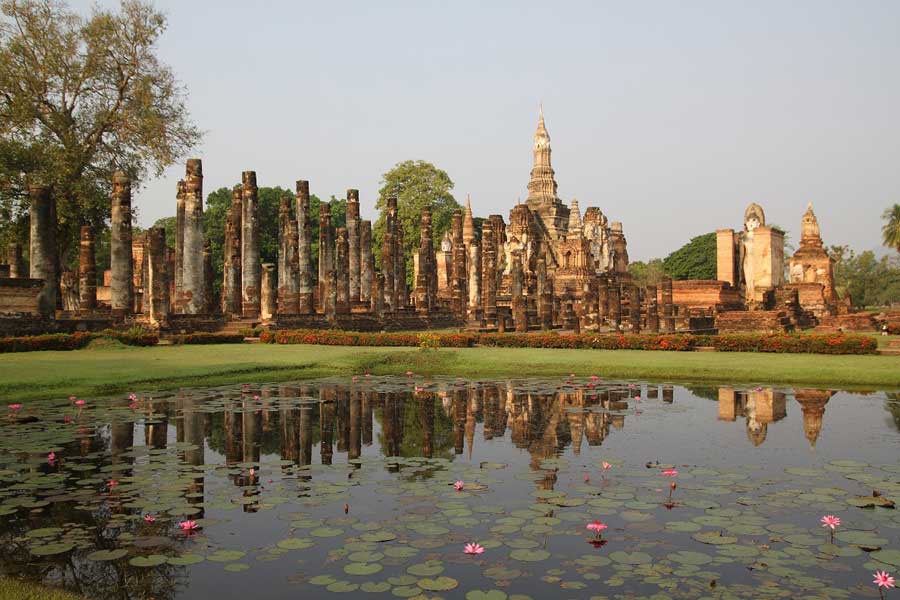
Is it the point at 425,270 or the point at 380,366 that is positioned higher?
the point at 425,270

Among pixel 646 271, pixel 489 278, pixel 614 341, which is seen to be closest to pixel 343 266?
pixel 489 278

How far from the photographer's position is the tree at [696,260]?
8331cm

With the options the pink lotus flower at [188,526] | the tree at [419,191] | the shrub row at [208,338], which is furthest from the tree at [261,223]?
the pink lotus flower at [188,526]

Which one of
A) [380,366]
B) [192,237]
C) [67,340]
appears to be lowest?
[380,366]

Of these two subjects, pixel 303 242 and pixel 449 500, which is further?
pixel 303 242

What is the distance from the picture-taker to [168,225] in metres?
74.7

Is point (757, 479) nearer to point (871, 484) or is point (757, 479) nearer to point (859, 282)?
point (871, 484)

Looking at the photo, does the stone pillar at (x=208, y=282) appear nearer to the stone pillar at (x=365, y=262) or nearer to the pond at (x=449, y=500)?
the stone pillar at (x=365, y=262)

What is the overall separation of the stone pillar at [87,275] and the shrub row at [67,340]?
5753mm

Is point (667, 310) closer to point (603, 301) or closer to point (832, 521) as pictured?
point (603, 301)

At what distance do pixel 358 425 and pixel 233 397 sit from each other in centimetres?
359

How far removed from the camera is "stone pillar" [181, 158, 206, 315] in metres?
28.6

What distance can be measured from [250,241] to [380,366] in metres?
14.7

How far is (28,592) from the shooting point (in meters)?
4.45
